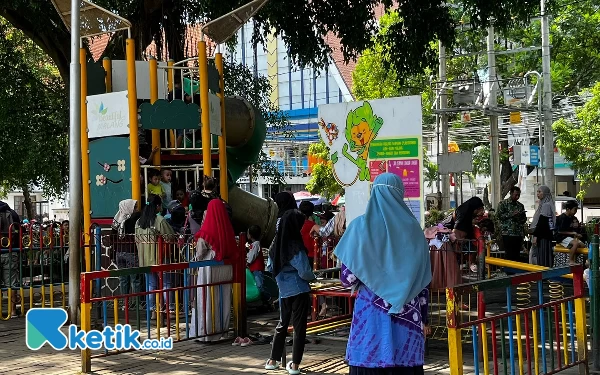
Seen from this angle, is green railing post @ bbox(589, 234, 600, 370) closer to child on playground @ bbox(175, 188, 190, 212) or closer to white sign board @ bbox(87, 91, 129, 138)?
white sign board @ bbox(87, 91, 129, 138)

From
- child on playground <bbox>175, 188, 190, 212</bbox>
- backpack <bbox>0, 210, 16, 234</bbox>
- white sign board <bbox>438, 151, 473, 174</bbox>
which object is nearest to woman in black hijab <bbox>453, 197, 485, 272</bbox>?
child on playground <bbox>175, 188, 190, 212</bbox>

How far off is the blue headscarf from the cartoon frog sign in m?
4.22

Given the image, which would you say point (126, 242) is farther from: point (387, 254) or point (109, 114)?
point (387, 254)

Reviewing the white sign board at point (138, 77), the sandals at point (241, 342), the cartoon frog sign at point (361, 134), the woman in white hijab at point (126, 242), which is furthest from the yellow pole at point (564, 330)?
the white sign board at point (138, 77)

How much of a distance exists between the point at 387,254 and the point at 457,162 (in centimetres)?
1754

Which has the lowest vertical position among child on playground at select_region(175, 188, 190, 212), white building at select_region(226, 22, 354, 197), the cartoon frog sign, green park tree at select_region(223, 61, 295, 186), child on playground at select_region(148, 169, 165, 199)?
child on playground at select_region(175, 188, 190, 212)

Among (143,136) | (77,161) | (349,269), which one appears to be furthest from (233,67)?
(349,269)

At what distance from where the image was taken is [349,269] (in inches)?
191

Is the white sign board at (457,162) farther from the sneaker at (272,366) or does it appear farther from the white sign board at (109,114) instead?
the sneaker at (272,366)

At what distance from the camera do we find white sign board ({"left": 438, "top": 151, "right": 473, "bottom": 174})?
2164 centimetres

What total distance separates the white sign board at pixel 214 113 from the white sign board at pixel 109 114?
4.00 ft

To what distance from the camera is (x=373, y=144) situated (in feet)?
29.9

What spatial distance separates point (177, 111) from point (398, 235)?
702 cm

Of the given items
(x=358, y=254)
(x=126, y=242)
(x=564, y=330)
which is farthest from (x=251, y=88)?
(x=358, y=254)
